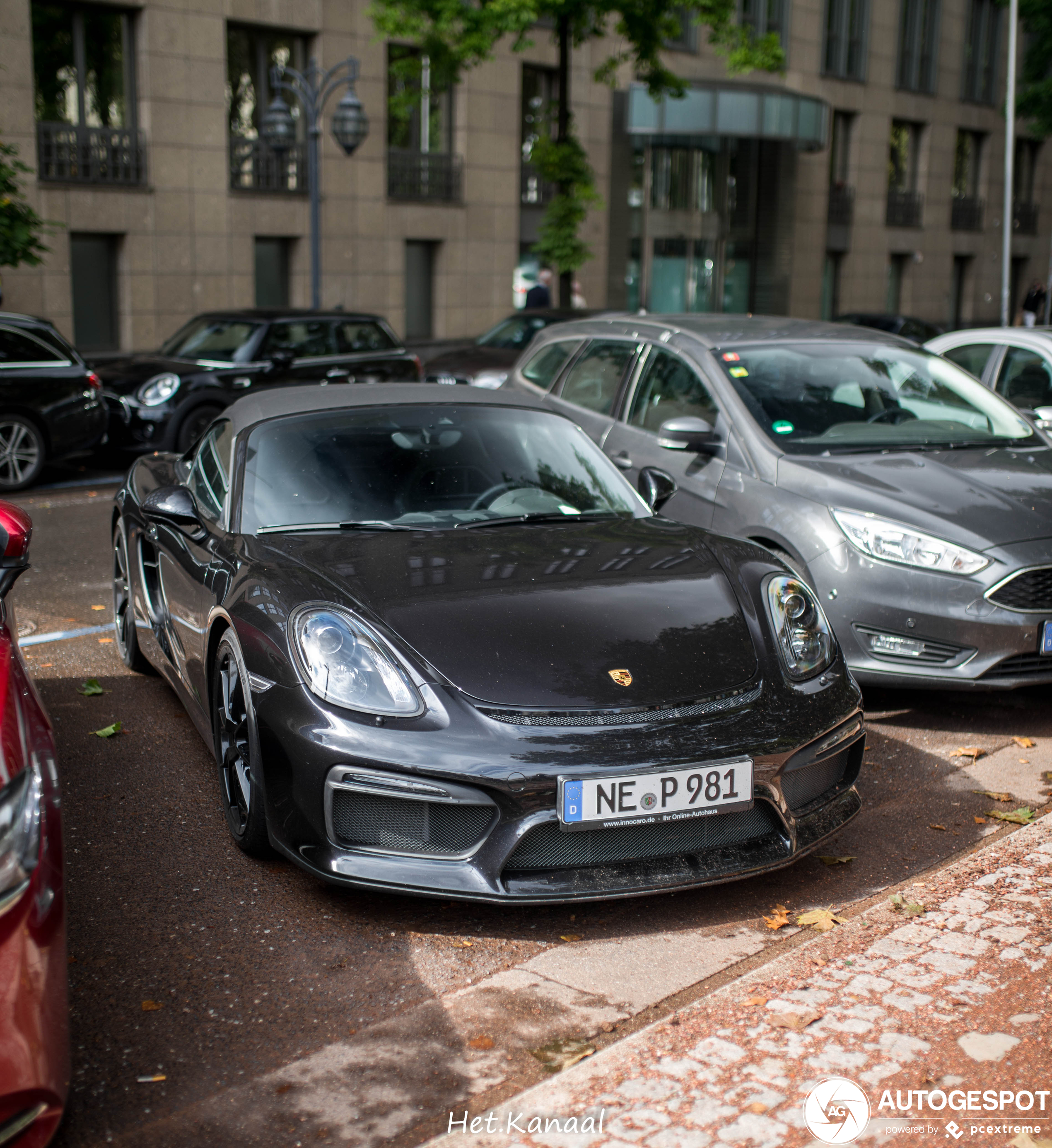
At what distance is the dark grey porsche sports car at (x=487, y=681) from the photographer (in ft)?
11.2

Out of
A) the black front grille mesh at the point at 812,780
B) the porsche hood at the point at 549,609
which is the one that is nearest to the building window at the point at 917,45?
the porsche hood at the point at 549,609

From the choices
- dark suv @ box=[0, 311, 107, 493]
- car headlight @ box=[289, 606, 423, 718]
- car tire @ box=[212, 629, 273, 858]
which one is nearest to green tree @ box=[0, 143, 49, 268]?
dark suv @ box=[0, 311, 107, 493]

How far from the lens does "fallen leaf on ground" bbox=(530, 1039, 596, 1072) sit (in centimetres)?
289

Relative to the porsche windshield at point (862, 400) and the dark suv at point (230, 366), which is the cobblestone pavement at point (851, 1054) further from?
the dark suv at point (230, 366)

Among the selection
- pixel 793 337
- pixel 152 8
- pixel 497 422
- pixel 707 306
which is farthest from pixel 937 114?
pixel 497 422

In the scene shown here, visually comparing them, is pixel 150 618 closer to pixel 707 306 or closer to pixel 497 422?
pixel 497 422

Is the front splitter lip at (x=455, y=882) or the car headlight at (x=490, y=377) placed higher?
the car headlight at (x=490, y=377)

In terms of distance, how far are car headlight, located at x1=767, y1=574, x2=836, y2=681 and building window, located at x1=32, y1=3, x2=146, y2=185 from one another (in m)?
A: 18.9

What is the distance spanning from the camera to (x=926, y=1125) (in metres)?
2.64

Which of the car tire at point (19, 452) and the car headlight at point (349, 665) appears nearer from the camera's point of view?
the car headlight at point (349, 665)

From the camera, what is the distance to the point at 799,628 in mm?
4074

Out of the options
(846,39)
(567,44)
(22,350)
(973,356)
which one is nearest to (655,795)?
(973,356)

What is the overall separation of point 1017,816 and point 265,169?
68.6 ft

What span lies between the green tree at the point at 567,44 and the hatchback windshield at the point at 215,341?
7.86 metres
